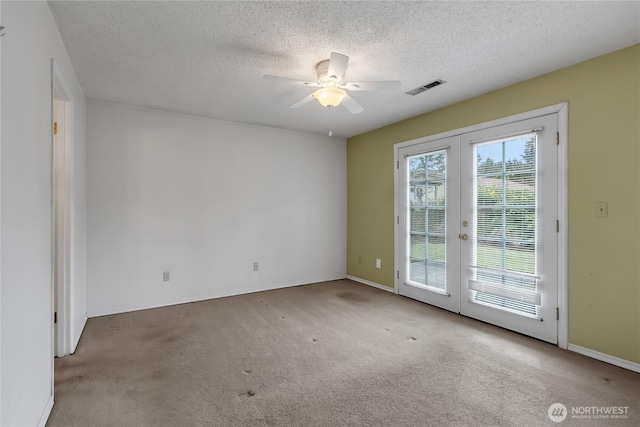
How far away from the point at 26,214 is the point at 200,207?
256 cm

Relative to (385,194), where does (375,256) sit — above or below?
below

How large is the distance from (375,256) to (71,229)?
12.3ft

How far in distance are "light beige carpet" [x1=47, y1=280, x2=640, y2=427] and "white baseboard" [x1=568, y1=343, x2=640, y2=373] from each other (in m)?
0.07

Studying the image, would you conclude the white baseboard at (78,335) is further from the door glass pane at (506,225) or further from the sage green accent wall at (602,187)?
the sage green accent wall at (602,187)

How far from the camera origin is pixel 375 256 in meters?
4.81

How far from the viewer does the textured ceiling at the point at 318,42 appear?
1.90 meters

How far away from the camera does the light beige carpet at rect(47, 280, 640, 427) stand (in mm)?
1849

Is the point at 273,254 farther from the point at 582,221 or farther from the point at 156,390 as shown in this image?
the point at 582,221

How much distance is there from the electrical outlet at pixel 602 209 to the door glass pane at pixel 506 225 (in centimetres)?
46

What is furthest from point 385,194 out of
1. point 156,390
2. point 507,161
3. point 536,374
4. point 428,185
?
point 156,390

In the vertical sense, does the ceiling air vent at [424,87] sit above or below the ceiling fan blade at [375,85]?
above

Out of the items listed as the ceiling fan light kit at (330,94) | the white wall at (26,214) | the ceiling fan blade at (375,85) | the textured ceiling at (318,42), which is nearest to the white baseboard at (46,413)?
the white wall at (26,214)

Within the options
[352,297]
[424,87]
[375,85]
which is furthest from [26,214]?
[352,297]

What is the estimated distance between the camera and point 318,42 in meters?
2.24
